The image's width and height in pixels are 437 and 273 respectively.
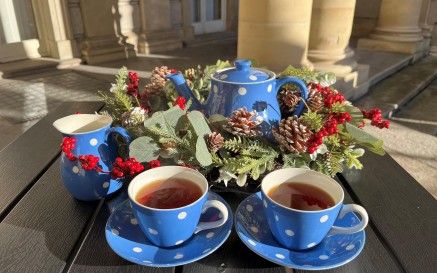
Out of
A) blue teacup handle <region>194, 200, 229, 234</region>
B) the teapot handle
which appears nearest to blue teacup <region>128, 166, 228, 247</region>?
blue teacup handle <region>194, 200, 229, 234</region>

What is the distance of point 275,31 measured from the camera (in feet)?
8.57

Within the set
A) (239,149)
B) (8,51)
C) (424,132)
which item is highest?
(239,149)

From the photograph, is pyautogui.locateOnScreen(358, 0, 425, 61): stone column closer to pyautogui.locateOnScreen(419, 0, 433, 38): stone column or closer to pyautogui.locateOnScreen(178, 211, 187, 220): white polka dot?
pyautogui.locateOnScreen(419, 0, 433, 38): stone column

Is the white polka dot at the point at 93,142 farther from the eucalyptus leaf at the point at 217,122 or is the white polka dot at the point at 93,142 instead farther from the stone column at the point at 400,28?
the stone column at the point at 400,28

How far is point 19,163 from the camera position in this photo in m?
1.07

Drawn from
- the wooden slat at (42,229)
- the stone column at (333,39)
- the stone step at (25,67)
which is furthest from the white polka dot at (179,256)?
the stone step at (25,67)

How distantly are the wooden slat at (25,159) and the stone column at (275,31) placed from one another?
167cm

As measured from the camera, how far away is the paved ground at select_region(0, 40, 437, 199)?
2666 mm

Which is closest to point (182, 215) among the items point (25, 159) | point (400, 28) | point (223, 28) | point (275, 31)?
point (25, 159)

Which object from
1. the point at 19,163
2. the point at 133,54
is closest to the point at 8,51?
the point at 133,54

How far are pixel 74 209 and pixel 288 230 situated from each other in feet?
1.66

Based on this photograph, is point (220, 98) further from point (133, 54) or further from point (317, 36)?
point (133, 54)

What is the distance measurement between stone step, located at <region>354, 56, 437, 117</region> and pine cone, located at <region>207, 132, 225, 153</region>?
2968 mm

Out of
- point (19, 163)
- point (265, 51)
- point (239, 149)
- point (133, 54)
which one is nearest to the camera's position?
point (239, 149)
